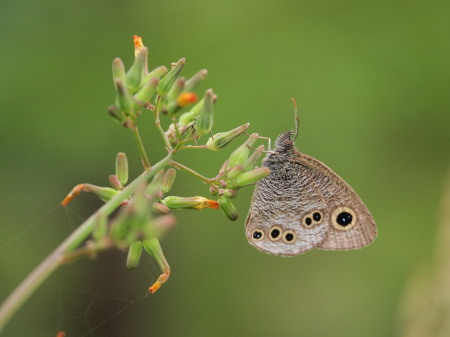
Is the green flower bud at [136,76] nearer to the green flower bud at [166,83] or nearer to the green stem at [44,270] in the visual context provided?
the green flower bud at [166,83]

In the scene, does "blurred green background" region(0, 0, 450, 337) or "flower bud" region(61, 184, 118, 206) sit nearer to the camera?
"flower bud" region(61, 184, 118, 206)

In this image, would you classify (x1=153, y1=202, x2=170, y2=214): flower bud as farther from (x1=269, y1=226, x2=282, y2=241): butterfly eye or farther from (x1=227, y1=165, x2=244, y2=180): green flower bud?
(x1=269, y1=226, x2=282, y2=241): butterfly eye

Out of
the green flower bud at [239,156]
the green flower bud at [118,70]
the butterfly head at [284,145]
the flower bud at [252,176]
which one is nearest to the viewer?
the green flower bud at [118,70]

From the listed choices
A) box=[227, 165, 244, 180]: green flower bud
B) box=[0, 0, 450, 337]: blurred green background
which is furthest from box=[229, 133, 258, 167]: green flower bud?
box=[0, 0, 450, 337]: blurred green background

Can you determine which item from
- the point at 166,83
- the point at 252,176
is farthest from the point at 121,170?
the point at 252,176

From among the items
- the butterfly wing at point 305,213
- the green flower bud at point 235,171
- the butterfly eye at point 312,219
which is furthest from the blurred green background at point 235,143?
the green flower bud at point 235,171

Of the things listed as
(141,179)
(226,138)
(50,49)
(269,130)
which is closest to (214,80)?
(269,130)
